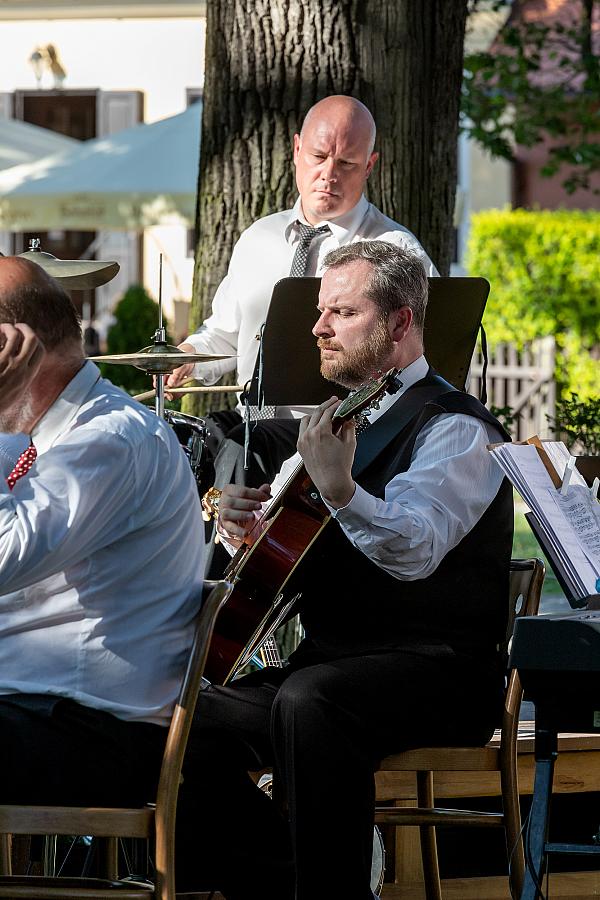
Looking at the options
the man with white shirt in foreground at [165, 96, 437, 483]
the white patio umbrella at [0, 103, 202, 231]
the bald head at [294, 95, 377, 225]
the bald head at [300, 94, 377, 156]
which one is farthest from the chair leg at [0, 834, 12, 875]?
the white patio umbrella at [0, 103, 202, 231]

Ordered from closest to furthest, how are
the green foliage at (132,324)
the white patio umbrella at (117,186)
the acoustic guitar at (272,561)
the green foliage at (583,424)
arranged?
the acoustic guitar at (272,561), the green foliage at (583,424), the white patio umbrella at (117,186), the green foliage at (132,324)

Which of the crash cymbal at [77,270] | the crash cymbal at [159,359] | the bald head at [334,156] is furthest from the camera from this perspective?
the bald head at [334,156]

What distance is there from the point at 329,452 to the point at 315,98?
2.89 metres

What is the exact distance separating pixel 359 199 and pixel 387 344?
1338mm

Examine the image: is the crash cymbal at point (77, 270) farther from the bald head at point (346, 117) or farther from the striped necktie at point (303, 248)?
the bald head at point (346, 117)

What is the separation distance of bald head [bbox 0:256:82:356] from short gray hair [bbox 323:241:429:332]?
987 mm

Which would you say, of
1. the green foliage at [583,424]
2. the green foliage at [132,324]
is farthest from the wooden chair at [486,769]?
the green foliage at [132,324]

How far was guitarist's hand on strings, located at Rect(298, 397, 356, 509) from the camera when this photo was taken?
2836 mm

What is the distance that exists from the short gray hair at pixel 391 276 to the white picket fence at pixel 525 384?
9840 millimetres

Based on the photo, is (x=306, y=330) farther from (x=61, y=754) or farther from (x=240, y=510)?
(x=61, y=754)

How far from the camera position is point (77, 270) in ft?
13.6

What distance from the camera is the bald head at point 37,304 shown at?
8.17 ft

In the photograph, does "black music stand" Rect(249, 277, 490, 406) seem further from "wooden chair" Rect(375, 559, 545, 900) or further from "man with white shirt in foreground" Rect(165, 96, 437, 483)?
"wooden chair" Rect(375, 559, 545, 900)

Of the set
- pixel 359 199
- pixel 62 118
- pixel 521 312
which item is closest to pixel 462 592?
pixel 359 199
